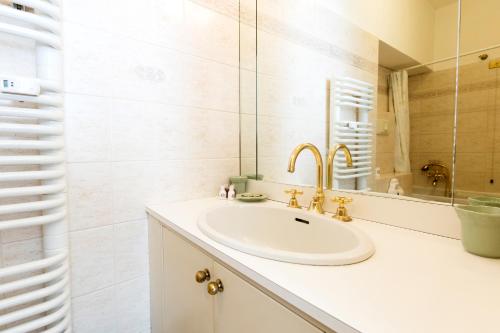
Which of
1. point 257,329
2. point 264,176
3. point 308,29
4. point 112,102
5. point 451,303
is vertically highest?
point 308,29

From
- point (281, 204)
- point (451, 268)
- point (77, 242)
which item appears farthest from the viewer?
point (281, 204)

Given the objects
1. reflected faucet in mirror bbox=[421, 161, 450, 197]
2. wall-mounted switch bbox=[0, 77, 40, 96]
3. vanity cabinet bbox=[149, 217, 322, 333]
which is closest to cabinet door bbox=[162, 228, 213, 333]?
vanity cabinet bbox=[149, 217, 322, 333]

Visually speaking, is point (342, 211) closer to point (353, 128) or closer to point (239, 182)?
point (353, 128)

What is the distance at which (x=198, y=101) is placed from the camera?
1270mm

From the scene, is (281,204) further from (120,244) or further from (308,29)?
(308,29)

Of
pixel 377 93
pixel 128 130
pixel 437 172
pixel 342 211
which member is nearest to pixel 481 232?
pixel 437 172

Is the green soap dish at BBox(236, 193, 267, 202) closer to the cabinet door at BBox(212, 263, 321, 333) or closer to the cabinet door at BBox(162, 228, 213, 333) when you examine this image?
the cabinet door at BBox(162, 228, 213, 333)

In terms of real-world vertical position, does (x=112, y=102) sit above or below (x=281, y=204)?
above

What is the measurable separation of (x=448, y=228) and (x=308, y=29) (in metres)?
1.07

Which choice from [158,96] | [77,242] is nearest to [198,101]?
[158,96]

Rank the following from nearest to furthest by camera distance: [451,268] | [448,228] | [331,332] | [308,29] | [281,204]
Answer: [331,332]
[451,268]
[448,228]
[281,204]
[308,29]

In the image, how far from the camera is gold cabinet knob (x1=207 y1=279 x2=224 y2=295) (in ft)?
2.20

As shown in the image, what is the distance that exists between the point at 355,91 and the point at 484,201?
2.04 ft

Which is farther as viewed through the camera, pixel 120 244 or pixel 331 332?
pixel 120 244
